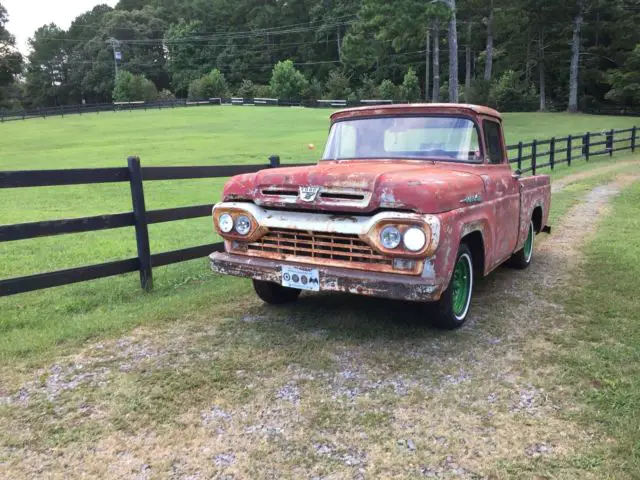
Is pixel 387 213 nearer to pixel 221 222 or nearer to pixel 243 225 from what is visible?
pixel 243 225

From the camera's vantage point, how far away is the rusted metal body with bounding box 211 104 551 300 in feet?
12.6

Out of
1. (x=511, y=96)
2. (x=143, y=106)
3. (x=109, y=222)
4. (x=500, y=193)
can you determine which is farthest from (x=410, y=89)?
(x=109, y=222)

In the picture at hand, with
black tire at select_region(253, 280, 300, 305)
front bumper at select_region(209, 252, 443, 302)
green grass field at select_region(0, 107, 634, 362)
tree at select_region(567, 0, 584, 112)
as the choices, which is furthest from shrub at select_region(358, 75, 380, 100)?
front bumper at select_region(209, 252, 443, 302)

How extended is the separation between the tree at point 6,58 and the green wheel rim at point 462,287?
346 feet

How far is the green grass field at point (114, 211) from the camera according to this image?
16.3 ft

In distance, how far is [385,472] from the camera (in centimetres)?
270

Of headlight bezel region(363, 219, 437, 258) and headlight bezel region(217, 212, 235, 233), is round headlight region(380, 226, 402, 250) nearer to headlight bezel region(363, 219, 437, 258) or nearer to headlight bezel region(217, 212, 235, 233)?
headlight bezel region(363, 219, 437, 258)

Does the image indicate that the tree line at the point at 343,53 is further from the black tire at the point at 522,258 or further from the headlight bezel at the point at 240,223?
the headlight bezel at the point at 240,223

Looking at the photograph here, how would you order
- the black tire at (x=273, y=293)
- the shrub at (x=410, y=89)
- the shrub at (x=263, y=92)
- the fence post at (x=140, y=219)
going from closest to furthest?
the black tire at (x=273, y=293)
the fence post at (x=140, y=219)
the shrub at (x=410, y=89)
the shrub at (x=263, y=92)

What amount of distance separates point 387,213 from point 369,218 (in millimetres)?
164

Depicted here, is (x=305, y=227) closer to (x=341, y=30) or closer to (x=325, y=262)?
(x=325, y=262)

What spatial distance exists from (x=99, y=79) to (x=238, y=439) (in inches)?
4456

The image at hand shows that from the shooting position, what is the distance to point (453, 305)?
449 centimetres

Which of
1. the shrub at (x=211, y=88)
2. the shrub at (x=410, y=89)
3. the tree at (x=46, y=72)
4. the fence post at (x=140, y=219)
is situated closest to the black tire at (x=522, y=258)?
the fence post at (x=140, y=219)
